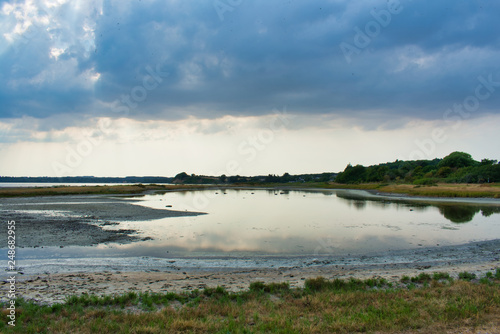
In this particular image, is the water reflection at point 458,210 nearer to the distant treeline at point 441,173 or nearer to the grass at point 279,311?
the grass at point 279,311

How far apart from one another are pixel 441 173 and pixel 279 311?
135 metres

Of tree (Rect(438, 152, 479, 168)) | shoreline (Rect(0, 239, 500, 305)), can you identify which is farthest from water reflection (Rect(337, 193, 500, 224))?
tree (Rect(438, 152, 479, 168))

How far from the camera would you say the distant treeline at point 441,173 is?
323ft

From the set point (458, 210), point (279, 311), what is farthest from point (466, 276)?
point (458, 210)

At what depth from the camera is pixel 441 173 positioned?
4813 inches

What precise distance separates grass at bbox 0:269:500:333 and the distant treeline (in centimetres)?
10648

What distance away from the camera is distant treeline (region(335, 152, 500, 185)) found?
9856 cm

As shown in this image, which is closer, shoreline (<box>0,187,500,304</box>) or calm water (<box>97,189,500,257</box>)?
shoreline (<box>0,187,500,304</box>)

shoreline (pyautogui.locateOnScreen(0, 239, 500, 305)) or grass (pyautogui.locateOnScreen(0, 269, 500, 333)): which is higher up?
grass (pyautogui.locateOnScreen(0, 269, 500, 333))

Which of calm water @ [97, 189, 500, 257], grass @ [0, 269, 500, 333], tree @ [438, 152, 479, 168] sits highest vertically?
tree @ [438, 152, 479, 168]

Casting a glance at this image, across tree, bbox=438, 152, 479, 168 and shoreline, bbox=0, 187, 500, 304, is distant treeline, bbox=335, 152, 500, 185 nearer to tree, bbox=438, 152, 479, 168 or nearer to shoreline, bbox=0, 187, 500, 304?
tree, bbox=438, 152, 479, 168

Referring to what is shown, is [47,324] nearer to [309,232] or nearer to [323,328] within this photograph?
[323,328]

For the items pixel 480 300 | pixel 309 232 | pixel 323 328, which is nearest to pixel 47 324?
pixel 323 328

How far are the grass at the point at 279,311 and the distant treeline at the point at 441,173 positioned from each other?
Result: 10648 centimetres
